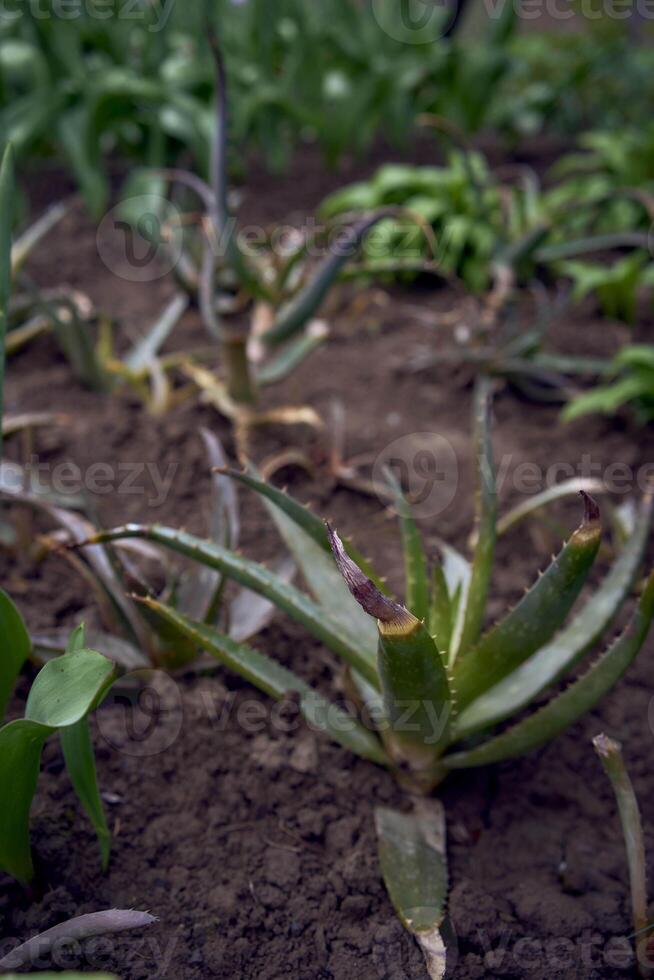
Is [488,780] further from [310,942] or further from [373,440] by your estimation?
[373,440]

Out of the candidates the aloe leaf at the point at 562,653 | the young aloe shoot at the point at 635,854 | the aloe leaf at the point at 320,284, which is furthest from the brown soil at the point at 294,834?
the aloe leaf at the point at 320,284

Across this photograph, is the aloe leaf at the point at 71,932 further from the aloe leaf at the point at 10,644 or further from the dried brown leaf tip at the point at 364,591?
the dried brown leaf tip at the point at 364,591

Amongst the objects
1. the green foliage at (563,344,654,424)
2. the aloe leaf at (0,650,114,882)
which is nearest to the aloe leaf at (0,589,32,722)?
the aloe leaf at (0,650,114,882)

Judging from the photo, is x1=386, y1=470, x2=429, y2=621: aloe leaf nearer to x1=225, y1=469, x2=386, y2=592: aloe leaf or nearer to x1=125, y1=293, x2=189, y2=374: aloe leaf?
x1=225, y1=469, x2=386, y2=592: aloe leaf

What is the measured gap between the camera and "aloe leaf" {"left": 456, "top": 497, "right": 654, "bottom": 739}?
3.87 feet

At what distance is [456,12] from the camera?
14.1 ft

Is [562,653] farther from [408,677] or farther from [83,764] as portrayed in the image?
[83,764]

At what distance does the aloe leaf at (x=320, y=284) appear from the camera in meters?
1.71

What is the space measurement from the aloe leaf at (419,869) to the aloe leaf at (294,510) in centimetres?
33

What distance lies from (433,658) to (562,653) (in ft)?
1.06

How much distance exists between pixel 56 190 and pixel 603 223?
6.93 ft

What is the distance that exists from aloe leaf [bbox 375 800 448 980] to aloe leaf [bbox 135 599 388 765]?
0.29 feet

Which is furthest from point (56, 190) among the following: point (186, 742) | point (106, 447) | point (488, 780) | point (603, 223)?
point (488, 780)

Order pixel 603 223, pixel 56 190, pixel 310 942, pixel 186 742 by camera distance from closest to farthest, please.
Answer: pixel 310 942 → pixel 186 742 → pixel 603 223 → pixel 56 190
